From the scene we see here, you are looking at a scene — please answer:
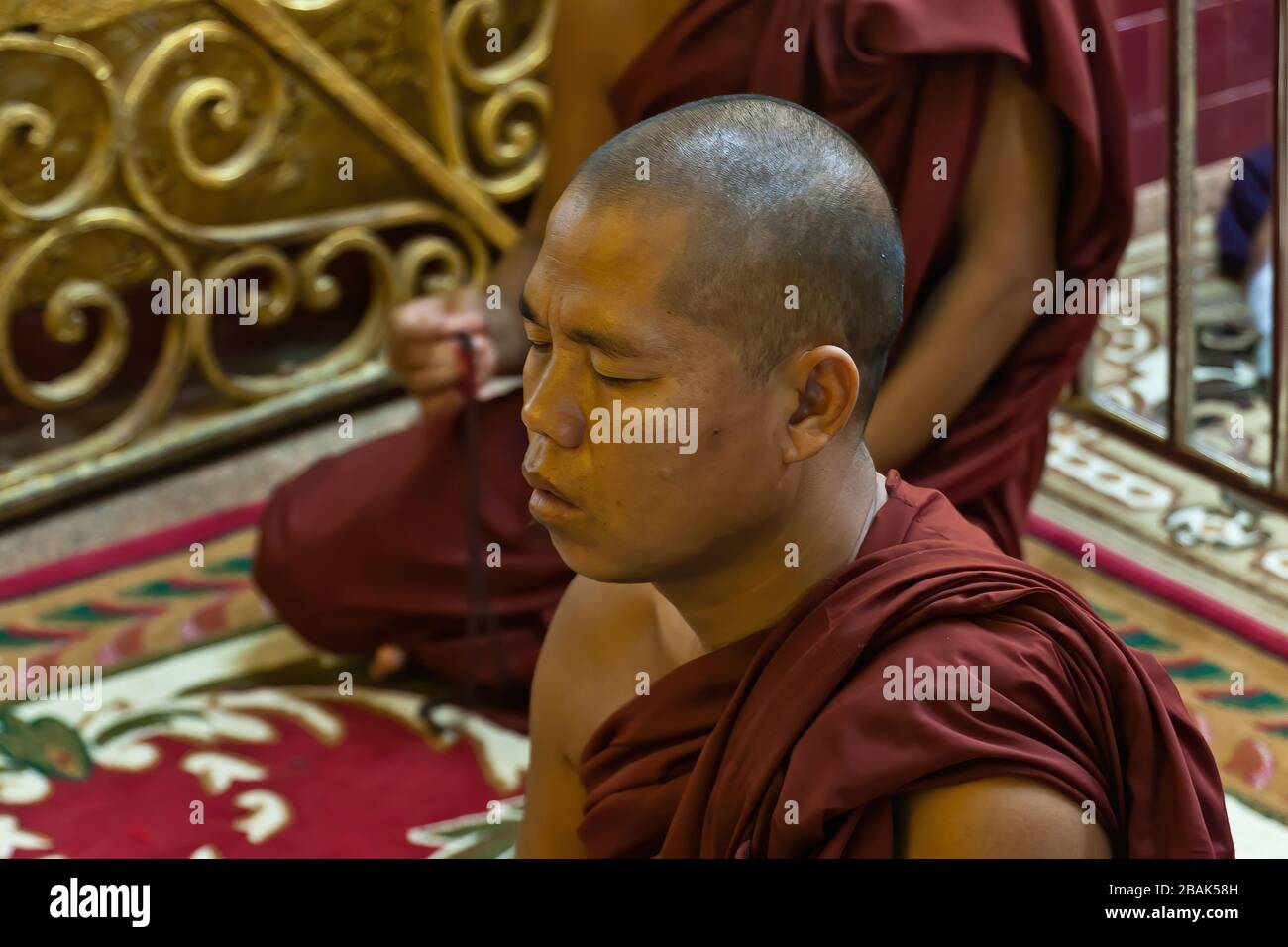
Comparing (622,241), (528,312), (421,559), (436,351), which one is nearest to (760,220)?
(622,241)

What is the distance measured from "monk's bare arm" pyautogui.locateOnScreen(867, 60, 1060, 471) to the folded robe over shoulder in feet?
2.94

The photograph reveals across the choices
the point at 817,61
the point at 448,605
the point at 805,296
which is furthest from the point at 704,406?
the point at 448,605

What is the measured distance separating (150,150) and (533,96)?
2.95 ft

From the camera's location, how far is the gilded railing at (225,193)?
3770mm

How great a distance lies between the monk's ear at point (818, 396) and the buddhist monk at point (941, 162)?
37.1 inches

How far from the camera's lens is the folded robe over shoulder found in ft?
4.79

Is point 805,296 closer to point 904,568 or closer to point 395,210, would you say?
point 904,568

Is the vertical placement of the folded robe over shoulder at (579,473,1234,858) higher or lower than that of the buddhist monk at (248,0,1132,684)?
lower

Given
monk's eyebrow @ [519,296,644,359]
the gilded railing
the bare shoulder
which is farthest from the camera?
the gilded railing

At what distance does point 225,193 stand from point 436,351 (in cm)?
164

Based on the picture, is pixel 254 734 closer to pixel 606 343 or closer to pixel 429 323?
pixel 429 323

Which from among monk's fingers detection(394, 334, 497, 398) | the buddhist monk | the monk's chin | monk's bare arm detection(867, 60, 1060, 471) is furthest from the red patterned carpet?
the monk's chin

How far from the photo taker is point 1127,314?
4.30m

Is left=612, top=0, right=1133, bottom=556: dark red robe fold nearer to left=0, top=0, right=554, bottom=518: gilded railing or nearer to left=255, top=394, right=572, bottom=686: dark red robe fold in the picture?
left=255, top=394, right=572, bottom=686: dark red robe fold
